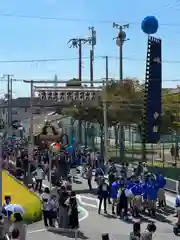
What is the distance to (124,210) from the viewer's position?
2130 centimetres

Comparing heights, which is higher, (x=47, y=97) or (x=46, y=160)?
(x=47, y=97)

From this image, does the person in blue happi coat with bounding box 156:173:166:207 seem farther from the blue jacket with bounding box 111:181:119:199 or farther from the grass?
the grass

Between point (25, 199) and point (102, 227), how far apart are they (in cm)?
306

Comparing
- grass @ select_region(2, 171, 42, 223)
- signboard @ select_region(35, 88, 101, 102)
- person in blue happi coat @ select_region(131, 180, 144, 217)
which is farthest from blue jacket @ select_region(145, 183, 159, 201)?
signboard @ select_region(35, 88, 101, 102)

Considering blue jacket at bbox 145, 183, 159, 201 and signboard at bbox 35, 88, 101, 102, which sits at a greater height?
signboard at bbox 35, 88, 101, 102

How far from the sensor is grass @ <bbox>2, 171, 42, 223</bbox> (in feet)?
65.9

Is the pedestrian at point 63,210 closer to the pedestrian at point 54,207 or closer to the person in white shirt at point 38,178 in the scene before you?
the pedestrian at point 54,207

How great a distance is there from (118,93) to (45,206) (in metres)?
27.0

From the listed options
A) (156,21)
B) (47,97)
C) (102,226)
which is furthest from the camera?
(47,97)

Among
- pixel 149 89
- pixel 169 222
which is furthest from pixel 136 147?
pixel 169 222

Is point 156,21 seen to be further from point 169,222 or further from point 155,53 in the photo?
point 169,222

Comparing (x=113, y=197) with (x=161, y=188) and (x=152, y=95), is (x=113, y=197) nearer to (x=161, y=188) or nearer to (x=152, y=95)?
(x=161, y=188)

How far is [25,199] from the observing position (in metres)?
20.5

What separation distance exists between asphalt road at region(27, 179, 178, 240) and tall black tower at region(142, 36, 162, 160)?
18.9 feet
